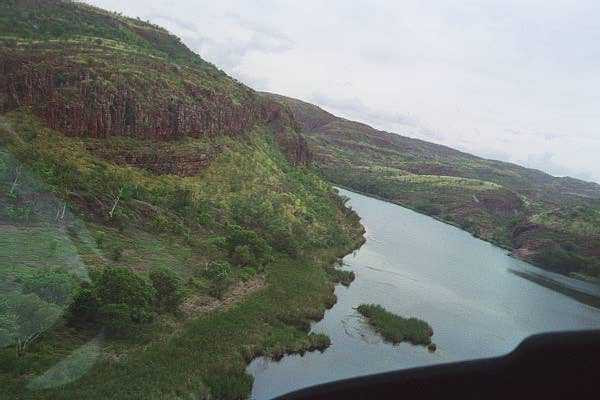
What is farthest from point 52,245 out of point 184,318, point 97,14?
point 97,14

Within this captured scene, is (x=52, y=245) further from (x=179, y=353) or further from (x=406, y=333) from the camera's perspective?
(x=406, y=333)

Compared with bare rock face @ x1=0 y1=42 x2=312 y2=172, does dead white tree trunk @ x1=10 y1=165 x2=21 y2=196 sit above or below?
below

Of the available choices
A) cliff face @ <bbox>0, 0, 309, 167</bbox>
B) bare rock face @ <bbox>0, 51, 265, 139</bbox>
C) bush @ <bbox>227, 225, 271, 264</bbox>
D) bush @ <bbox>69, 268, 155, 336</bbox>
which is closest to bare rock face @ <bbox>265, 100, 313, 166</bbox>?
cliff face @ <bbox>0, 0, 309, 167</bbox>

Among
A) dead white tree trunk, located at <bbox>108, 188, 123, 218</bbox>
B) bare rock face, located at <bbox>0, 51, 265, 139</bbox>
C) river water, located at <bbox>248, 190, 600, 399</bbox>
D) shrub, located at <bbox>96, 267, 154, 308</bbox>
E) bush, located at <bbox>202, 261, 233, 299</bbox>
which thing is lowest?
river water, located at <bbox>248, 190, 600, 399</bbox>

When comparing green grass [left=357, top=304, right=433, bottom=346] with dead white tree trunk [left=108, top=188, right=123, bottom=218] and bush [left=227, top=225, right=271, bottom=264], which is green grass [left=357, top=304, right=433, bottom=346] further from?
dead white tree trunk [left=108, top=188, right=123, bottom=218]

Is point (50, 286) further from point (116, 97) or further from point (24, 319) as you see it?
point (116, 97)

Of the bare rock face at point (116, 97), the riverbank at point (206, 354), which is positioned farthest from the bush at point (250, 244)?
the bare rock face at point (116, 97)
